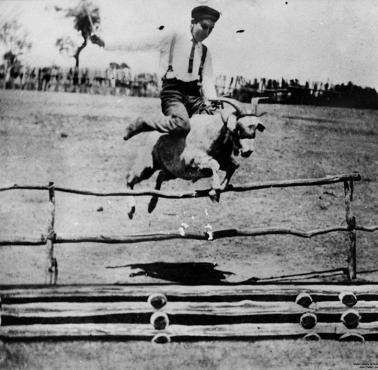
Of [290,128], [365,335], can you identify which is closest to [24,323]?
[365,335]

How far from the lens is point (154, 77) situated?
639cm

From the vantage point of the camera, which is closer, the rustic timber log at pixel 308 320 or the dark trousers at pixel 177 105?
the rustic timber log at pixel 308 320

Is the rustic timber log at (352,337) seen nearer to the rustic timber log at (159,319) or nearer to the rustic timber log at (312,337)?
the rustic timber log at (312,337)

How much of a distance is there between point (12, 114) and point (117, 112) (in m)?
1.76

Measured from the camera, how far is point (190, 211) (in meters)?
7.74

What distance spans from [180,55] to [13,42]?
5.94 feet

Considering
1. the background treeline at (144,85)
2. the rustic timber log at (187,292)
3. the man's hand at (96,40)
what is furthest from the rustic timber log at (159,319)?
the man's hand at (96,40)

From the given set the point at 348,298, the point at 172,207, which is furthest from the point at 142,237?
the point at 172,207

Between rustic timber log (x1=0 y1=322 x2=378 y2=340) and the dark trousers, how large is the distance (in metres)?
1.86

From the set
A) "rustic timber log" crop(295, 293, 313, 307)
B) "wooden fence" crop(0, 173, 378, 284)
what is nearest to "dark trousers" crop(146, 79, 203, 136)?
"wooden fence" crop(0, 173, 378, 284)

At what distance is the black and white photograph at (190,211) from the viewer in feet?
16.5

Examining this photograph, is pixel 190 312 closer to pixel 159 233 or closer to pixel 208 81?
pixel 159 233

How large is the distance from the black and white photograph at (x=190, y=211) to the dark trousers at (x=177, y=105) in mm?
14

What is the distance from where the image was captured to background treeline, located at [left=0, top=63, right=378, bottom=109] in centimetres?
623
